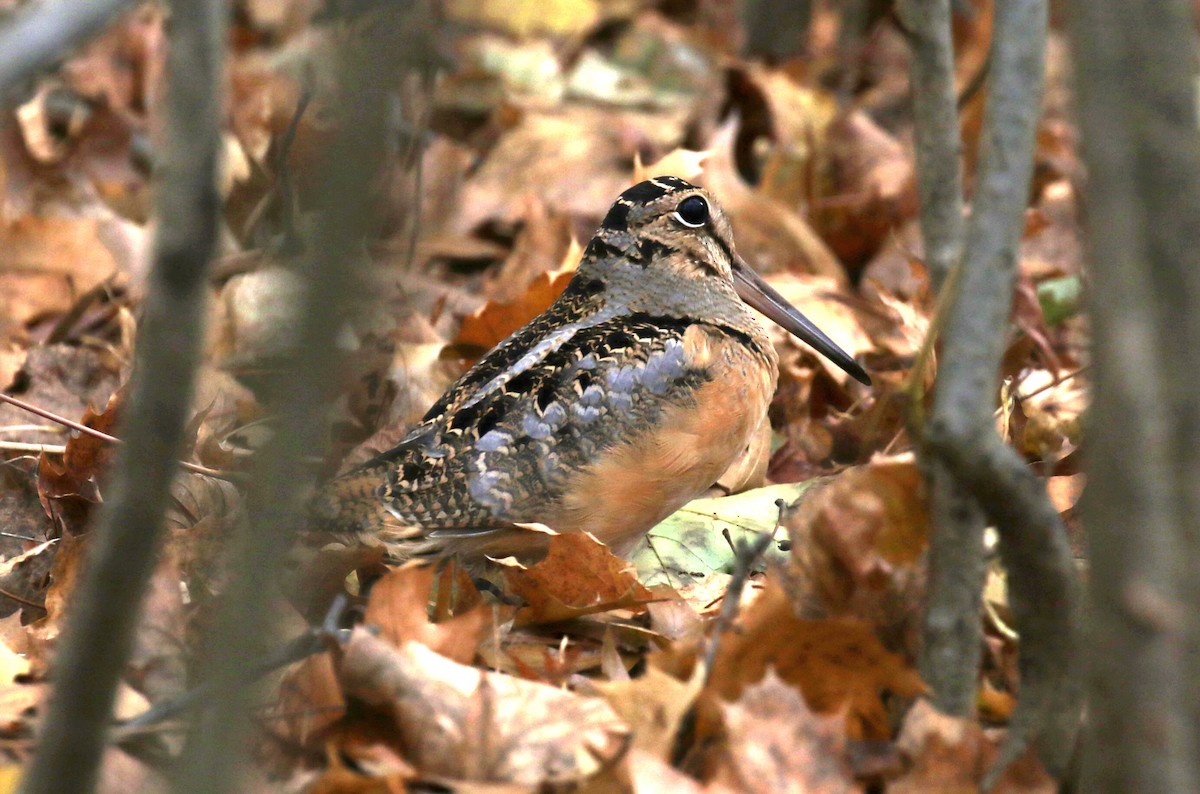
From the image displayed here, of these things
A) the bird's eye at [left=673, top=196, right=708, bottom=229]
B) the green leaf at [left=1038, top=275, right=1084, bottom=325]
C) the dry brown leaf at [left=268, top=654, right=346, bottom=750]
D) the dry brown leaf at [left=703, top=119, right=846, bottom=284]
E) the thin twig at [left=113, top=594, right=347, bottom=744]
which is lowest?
the green leaf at [left=1038, top=275, right=1084, bottom=325]

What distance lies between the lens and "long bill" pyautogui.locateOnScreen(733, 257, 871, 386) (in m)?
4.11

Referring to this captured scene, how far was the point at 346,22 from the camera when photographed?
1.82 metres

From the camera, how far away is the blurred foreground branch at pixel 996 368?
199 centimetres

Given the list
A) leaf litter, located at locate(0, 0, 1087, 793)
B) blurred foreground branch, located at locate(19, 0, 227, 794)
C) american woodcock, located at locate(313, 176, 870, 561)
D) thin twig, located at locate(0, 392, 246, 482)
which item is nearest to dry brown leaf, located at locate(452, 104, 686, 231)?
leaf litter, located at locate(0, 0, 1087, 793)

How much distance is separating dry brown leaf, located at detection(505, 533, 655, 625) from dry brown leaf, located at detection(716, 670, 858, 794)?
70 centimetres

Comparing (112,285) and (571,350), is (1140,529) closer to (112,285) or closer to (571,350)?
(571,350)

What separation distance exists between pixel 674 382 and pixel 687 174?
1.34m

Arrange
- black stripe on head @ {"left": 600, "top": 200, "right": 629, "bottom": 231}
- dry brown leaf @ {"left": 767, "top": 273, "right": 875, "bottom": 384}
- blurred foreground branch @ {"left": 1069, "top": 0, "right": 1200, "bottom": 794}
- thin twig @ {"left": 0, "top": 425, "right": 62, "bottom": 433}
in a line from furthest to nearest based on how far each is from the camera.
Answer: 1. dry brown leaf @ {"left": 767, "top": 273, "right": 875, "bottom": 384}
2. black stripe on head @ {"left": 600, "top": 200, "right": 629, "bottom": 231}
3. thin twig @ {"left": 0, "top": 425, "right": 62, "bottom": 433}
4. blurred foreground branch @ {"left": 1069, "top": 0, "right": 1200, "bottom": 794}

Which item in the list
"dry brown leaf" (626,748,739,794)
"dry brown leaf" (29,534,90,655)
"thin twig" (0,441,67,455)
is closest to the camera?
"dry brown leaf" (626,748,739,794)

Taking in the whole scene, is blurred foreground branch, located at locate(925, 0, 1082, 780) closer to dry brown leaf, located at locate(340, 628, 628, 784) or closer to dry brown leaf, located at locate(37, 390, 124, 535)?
dry brown leaf, located at locate(340, 628, 628, 784)

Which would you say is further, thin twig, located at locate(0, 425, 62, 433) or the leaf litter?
thin twig, located at locate(0, 425, 62, 433)

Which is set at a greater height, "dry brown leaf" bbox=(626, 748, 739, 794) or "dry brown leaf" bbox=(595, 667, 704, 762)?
"dry brown leaf" bbox=(626, 748, 739, 794)

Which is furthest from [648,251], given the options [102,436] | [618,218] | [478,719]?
[478,719]

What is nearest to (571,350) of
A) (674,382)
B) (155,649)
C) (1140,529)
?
(674,382)
